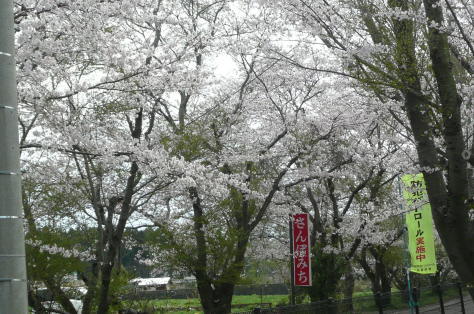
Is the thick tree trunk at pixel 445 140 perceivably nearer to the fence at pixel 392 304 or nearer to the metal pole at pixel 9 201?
the fence at pixel 392 304

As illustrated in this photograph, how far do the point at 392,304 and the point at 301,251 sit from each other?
3879 mm

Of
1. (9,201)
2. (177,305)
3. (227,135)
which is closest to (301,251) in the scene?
(227,135)

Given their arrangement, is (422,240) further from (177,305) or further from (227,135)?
(177,305)

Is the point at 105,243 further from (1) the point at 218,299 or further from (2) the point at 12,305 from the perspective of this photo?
(2) the point at 12,305

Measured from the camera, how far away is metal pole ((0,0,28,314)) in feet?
8.57

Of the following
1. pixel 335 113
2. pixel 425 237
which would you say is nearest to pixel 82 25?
pixel 425 237

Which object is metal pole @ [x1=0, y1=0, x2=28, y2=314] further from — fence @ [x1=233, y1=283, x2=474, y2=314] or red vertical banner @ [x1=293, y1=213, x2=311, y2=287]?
red vertical banner @ [x1=293, y1=213, x2=311, y2=287]

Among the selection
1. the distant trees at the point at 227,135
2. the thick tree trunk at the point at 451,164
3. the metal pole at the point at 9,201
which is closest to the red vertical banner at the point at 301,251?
the distant trees at the point at 227,135

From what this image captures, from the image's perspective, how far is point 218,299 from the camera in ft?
49.6

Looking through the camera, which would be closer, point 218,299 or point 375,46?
point 375,46

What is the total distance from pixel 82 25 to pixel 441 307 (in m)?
8.78

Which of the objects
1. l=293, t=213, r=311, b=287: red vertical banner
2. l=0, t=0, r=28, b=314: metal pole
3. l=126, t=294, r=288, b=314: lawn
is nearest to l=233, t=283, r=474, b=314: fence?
l=293, t=213, r=311, b=287: red vertical banner

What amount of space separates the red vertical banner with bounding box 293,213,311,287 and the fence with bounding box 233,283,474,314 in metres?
2.77

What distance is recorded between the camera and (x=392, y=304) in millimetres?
11352
